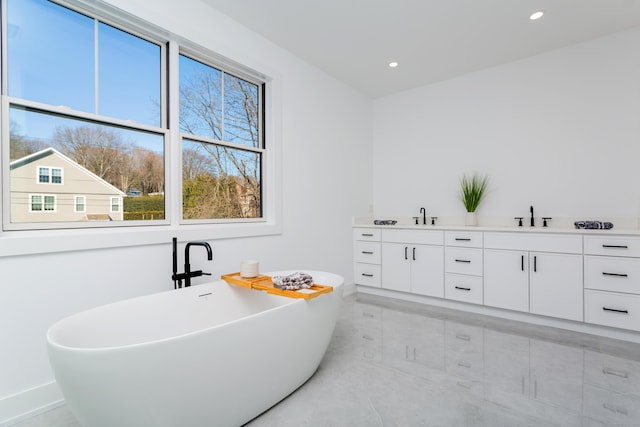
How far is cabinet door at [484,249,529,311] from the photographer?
9.83ft

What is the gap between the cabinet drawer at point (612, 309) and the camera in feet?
8.28

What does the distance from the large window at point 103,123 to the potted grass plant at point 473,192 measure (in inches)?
104

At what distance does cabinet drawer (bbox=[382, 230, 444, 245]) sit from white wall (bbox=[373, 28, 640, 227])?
0.52 m

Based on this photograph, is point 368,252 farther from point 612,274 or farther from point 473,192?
point 612,274

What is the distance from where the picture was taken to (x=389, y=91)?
434 cm

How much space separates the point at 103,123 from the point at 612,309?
4.14 m

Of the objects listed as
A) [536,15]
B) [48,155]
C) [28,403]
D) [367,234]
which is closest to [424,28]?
[536,15]

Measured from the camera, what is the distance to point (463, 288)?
3.34 meters

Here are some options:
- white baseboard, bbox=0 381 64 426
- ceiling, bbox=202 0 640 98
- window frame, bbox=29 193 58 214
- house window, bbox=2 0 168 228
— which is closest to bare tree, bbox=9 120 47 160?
house window, bbox=2 0 168 228

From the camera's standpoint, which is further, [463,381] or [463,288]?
[463,288]

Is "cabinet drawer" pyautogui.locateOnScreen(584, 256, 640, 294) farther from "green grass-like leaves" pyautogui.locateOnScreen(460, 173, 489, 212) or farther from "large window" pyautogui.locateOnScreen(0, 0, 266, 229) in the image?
"large window" pyautogui.locateOnScreen(0, 0, 266, 229)

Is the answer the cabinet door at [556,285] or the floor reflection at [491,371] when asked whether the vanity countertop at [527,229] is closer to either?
the cabinet door at [556,285]

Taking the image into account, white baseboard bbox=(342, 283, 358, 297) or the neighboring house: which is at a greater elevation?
the neighboring house

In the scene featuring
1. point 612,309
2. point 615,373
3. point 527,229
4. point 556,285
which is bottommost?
point 615,373
